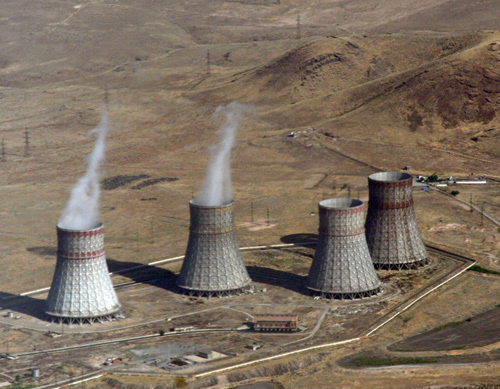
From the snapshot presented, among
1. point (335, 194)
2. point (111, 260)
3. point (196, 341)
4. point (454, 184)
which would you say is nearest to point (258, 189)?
point (335, 194)

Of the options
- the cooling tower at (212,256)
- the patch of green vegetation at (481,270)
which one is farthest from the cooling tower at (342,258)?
the patch of green vegetation at (481,270)

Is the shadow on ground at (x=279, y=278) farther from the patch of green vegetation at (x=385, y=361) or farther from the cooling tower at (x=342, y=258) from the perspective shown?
the patch of green vegetation at (x=385, y=361)

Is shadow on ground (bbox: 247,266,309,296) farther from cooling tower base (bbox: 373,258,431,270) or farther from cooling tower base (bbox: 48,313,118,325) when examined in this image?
cooling tower base (bbox: 48,313,118,325)

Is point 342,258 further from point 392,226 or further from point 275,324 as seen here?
point 392,226

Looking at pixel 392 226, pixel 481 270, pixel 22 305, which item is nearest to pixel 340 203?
pixel 392 226

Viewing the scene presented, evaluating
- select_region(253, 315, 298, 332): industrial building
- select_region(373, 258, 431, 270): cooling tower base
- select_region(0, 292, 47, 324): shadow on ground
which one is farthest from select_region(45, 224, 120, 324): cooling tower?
select_region(373, 258, 431, 270): cooling tower base

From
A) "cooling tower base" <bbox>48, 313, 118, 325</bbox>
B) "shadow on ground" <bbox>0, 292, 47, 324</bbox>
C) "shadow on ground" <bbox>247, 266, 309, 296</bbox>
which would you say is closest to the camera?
"cooling tower base" <bbox>48, 313, 118, 325</bbox>
